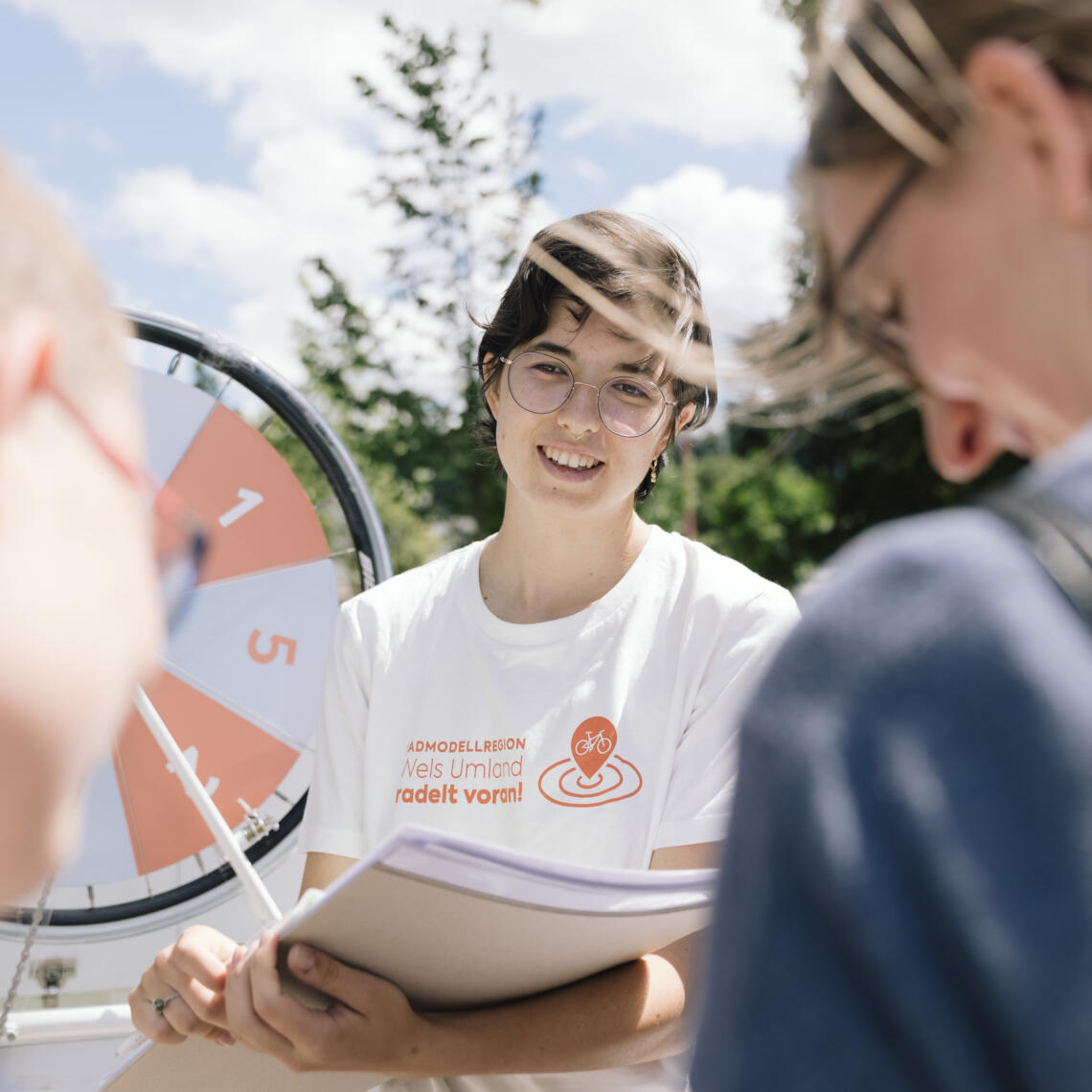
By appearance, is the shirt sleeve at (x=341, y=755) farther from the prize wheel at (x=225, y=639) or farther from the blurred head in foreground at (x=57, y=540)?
the blurred head in foreground at (x=57, y=540)

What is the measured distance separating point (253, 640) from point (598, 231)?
137 cm

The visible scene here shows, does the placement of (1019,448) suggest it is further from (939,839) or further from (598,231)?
(598,231)

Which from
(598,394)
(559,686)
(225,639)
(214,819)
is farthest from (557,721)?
(225,639)

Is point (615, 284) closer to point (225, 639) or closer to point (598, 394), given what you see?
point (598, 394)

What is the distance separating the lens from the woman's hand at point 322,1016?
4.15ft

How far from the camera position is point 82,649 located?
1.83 ft

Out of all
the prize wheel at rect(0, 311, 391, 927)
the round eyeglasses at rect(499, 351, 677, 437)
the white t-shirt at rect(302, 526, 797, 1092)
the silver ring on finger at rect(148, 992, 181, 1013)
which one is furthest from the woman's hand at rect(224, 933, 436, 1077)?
the prize wheel at rect(0, 311, 391, 927)

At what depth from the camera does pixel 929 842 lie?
0.47m

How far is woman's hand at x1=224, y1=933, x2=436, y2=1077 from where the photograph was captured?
1265mm

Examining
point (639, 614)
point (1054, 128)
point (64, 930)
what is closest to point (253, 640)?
point (64, 930)

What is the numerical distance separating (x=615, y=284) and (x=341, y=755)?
90 cm

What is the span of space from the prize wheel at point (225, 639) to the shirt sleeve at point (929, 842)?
236cm

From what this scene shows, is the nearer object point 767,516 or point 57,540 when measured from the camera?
point 57,540

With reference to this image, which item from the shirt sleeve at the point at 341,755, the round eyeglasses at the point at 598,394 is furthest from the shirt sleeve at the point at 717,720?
the shirt sleeve at the point at 341,755
